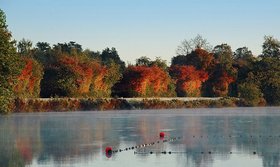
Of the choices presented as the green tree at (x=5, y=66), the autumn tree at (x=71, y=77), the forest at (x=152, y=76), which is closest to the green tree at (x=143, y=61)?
the forest at (x=152, y=76)

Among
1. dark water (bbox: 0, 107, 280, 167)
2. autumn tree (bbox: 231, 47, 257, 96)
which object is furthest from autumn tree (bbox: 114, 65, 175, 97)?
dark water (bbox: 0, 107, 280, 167)

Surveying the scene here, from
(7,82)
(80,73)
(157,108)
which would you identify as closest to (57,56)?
(80,73)

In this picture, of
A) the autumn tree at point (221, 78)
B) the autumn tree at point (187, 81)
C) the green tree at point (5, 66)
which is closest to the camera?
the green tree at point (5, 66)

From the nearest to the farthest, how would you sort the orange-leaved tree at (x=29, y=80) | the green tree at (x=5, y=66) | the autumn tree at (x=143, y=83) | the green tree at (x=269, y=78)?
the green tree at (x=5, y=66), the orange-leaved tree at (x=29, y=80), the autumn tree at (x=143, y=83), the green tree at (x=269, y=78)

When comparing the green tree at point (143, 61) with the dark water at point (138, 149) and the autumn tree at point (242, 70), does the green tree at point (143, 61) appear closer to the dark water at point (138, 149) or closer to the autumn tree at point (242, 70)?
the autumn tree at point (242, 70)

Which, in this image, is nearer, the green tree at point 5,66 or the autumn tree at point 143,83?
the green tree at point 5,66

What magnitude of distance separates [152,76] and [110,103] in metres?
8.62

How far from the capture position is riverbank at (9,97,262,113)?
54.1m

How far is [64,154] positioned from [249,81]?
59635 mm

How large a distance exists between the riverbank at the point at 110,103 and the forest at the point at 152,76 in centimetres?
160

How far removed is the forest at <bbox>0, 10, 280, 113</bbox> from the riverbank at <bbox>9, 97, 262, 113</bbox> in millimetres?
1605

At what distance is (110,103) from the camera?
6184 cm

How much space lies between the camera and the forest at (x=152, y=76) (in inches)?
2389

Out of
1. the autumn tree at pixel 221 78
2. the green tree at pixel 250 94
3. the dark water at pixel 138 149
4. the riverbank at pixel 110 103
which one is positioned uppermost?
the autumn tree at pixel 221 78
